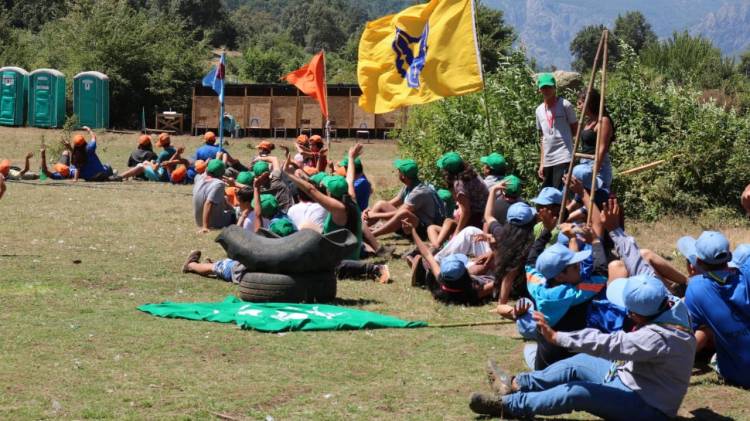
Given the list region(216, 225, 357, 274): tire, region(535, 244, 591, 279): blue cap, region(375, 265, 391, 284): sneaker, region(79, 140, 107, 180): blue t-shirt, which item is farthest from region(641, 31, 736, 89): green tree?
region(535, 244, 591, 279): blue cap

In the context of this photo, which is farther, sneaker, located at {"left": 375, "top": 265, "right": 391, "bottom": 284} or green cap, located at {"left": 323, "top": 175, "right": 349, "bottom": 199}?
sneaker, located at {"left": 375, "top": 265, "right": 391, "bottom": 284}

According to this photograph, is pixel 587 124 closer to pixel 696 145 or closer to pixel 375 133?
pixel 696 145

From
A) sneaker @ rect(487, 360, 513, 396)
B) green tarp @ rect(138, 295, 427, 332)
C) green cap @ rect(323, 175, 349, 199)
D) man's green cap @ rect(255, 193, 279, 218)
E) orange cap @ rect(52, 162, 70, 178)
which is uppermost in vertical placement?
green cap @ rect(323, 175, 349, 199)

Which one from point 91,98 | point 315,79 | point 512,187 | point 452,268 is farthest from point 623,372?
point 91,98

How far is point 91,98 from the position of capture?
38250 millimetres

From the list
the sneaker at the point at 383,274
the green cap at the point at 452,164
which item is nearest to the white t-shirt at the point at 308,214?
the sneaker at the point at 383,274

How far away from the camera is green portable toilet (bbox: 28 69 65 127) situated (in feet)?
122

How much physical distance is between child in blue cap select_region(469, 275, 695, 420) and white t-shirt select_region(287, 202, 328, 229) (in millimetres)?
5678

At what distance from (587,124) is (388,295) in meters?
2.97

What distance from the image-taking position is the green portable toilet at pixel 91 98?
125ft

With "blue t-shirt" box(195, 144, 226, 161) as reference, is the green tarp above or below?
below

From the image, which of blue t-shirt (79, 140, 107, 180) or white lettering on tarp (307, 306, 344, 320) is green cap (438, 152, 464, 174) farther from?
blue t-shirt (79, 140, 107, 180)

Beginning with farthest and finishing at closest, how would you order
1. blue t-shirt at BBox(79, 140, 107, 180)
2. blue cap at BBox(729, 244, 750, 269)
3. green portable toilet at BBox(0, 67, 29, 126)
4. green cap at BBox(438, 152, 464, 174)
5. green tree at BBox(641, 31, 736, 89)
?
green tree at BBox(641, 31, 736, 89) < green portable toilet at BBox(0, 67, 29, 126) < blue t-shirt at BBox(79, 140, 107, 180) < green cap at BBox(438, 152, 464, 174) < blue cap at BBox(729, 244, 750, 269)

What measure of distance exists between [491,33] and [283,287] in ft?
141
